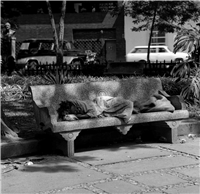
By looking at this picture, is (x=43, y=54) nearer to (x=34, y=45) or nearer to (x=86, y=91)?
(x=34, y=45)

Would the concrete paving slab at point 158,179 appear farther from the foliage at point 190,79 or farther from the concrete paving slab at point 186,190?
the foliage at point 190,79

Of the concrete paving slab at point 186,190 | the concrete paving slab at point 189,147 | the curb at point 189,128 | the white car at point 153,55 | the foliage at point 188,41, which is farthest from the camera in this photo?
the white car at point 153,55

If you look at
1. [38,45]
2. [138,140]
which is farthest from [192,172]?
[38,45]

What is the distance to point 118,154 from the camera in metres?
7.02

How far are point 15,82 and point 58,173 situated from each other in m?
7.75

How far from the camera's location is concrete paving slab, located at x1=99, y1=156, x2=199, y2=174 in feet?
20.3

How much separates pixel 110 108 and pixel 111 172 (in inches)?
53.9

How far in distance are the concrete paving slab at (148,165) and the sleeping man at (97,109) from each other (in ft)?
2.50

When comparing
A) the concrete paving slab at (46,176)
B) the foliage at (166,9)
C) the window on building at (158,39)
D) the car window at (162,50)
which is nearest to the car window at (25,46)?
the foliage at (166,9)

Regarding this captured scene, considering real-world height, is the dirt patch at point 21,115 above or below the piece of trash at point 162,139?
above

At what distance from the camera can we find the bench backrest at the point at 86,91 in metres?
7.02

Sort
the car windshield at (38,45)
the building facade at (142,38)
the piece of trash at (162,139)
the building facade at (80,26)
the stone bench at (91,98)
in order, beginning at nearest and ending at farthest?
the stone bench at (91,98), the piece of trash at (162,139), the car windshield at (38,45), the building facade at (142,38), the building facade at (80,26)

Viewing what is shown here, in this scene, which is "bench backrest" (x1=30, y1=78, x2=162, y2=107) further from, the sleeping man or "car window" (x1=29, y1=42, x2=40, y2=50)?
"car window" (x1=29, y1=42, x2=40, y2=50)

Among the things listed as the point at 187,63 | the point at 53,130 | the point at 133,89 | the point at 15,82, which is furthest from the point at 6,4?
the point at 53,130
